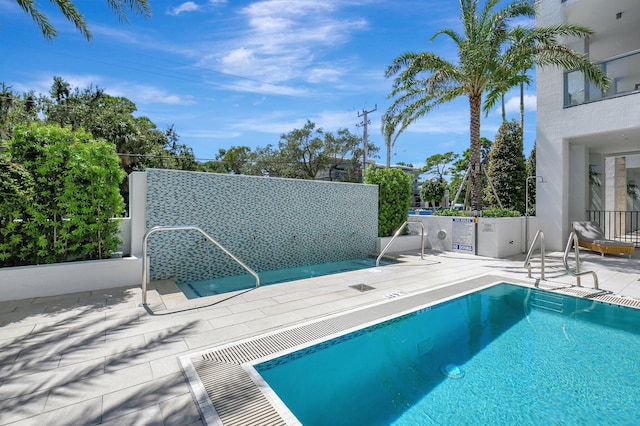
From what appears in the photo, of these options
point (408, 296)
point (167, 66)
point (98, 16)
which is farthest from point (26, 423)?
point (167, 66)

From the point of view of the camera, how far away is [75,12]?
7.36m

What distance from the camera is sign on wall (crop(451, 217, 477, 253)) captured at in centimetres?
1133

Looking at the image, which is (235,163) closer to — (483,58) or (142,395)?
(483,58)

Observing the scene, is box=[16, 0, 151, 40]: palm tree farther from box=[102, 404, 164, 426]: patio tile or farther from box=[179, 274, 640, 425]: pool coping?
box=[102, 404, 164, 426]: patio tile

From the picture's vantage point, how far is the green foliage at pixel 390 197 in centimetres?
1241

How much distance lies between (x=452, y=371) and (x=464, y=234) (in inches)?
331

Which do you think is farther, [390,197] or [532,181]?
[532,181]

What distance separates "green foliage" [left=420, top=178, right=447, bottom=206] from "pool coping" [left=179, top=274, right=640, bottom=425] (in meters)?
29.3

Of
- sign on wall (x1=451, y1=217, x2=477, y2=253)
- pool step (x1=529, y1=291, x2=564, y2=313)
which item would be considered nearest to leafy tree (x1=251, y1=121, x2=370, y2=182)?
sign on wall (x1=451, y1=217, x2=477, y2=253)

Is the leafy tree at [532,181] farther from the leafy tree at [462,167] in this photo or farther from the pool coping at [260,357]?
the leafy tree at [462,167]

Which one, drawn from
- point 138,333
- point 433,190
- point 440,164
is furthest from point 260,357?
point 440,164

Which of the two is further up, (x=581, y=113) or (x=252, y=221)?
(x=581, y=113)

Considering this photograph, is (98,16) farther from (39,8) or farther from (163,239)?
(163,239)

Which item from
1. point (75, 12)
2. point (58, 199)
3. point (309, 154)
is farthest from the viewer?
point (309, 154)
